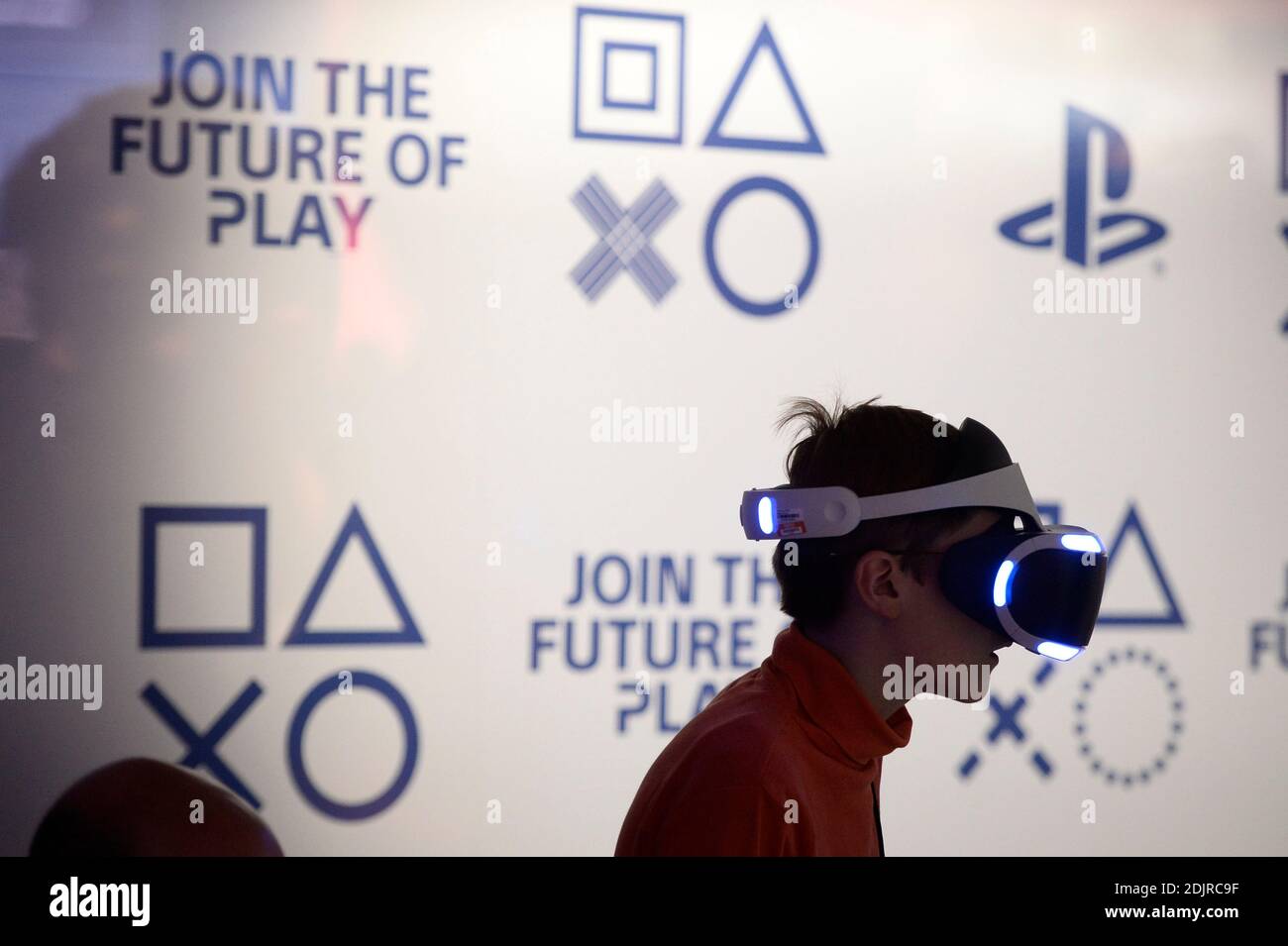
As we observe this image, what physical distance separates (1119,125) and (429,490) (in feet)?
6.29

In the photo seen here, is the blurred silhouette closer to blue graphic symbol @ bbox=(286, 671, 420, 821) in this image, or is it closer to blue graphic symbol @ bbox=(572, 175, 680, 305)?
blue graphic symbol @ bbox=(286, 671, 420, 821)

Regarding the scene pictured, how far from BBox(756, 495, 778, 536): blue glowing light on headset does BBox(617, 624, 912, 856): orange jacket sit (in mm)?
128

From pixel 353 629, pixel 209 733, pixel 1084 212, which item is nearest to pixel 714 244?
pixel 1084 212

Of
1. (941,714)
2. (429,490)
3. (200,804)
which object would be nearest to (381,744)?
(200,804)

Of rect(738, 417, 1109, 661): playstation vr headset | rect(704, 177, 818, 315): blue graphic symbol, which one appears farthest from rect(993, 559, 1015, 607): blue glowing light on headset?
rect(704, 177, 818, 315): blue graphic symbol

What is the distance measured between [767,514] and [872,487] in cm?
A: 14

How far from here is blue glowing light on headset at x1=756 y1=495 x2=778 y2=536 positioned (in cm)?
143

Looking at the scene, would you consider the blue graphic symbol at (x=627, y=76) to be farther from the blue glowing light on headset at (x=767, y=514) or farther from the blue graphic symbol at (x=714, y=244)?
the blue glowing light on headset at (x=767, y=514)

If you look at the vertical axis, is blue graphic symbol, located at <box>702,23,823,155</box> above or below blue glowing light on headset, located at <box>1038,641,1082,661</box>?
above

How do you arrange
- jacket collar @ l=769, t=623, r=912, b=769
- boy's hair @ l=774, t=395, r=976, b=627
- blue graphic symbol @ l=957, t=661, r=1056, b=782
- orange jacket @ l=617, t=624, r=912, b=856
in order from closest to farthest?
1. orange jacket @ l=617, t=624, r=912, b=856
2. jacket collar @ l=769, t=623, r=912, b=769
3. boy's hair @ l=774, t=395, r=976, b=627
4. blue graphic symbol @ l=957, t=661, r=1056, b=782

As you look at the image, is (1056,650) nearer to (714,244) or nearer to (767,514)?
(767,514)

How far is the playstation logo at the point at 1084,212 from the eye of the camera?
9.10 feet

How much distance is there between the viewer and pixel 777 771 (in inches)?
47.2

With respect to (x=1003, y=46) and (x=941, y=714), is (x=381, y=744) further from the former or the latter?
(x=1003, y=46)
